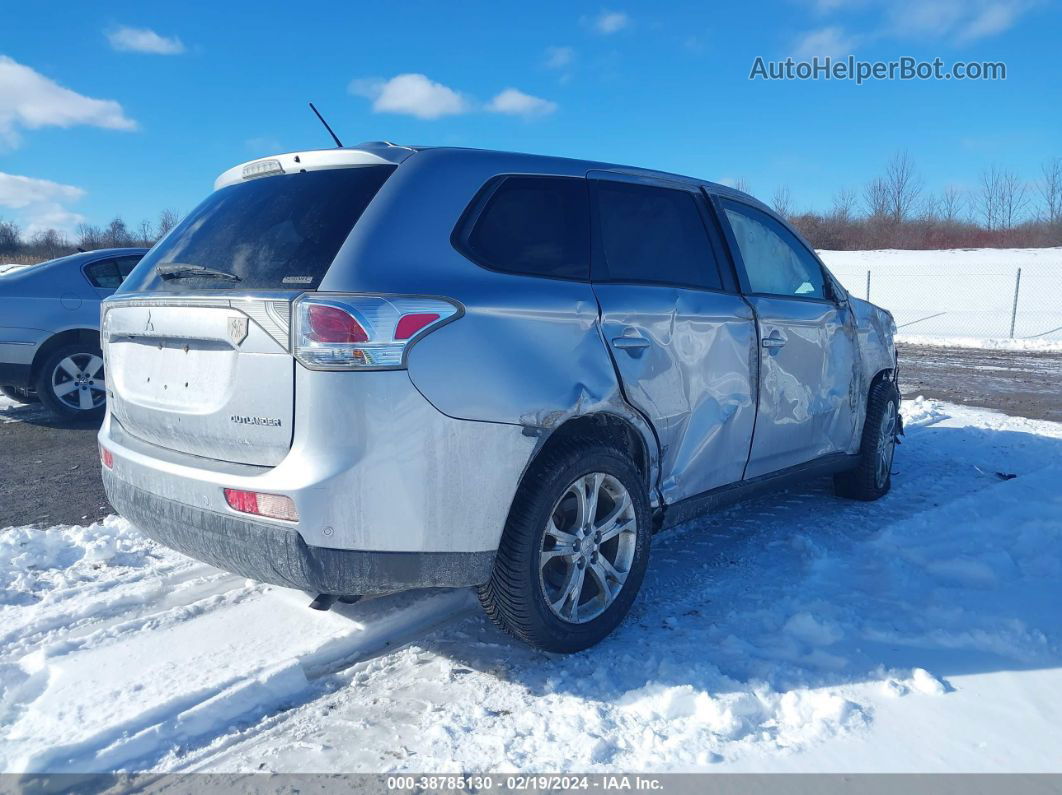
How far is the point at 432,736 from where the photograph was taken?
2578mm

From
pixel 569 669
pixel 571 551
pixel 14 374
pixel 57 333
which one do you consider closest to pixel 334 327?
pixel 571 551

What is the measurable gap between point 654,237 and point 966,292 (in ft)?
88.5

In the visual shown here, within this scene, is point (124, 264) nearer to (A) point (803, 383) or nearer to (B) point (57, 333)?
(B) point (57, 333)

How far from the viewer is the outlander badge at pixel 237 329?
8.45 ft

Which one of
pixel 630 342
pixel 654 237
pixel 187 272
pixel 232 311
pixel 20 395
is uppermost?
pixel 654 237

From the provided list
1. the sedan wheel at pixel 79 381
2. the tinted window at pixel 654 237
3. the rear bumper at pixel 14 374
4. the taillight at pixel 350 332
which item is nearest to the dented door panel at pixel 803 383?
the tinted window at pixel 654 237

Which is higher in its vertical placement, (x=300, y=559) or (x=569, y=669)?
(x=300, y=559)

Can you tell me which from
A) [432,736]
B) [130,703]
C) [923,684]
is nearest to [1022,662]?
[923,684]

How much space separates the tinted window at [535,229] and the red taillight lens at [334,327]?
21.9 inches

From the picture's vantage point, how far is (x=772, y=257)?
4.39 m

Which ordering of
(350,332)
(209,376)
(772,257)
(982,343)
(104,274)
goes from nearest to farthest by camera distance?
(350,332) → (209,376) → (772,257) → (104,274) → (982,343)

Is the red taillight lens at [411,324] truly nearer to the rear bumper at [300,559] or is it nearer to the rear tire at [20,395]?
the rear bumper at [300,559]

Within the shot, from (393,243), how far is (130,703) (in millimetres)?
1789

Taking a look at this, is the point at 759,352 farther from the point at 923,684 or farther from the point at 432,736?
the point at 432,736
